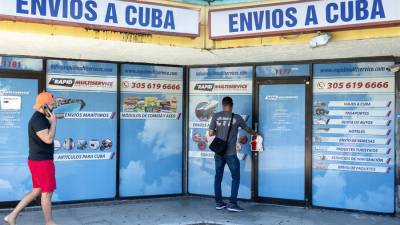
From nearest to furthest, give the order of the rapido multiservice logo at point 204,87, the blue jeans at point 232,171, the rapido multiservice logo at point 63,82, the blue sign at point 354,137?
the blue sign at point 354,137 < the blue jeans at point 232,171 < the rapido multiservice logo at point 63,82 < the rapido multiservice logo at point 204,87

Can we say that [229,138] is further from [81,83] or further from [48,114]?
[48,114]

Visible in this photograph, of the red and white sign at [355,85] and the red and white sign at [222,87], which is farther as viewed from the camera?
the red and white sign at [222,87]

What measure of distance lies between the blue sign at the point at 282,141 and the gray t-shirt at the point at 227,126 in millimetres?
738

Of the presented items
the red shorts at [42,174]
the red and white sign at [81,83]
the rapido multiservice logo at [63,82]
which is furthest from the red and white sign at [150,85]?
the red shorts at [42,174]

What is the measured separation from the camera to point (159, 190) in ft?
28.0

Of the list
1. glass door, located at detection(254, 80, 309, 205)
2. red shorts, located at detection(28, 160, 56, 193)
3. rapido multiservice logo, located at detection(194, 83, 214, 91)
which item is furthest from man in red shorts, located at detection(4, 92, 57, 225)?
glass door, located at detection(254, 80, 309, 205)

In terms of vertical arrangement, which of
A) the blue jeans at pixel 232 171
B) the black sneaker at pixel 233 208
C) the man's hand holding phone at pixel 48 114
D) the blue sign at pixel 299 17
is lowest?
the black sneaker at pixel 233 208

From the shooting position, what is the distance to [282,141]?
8.03 meters

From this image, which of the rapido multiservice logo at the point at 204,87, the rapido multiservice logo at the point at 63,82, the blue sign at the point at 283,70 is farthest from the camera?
the rapido multiservice logo at the point at 204,87

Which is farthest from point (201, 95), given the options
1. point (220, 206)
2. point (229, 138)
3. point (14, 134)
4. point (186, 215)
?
point (14, 134)

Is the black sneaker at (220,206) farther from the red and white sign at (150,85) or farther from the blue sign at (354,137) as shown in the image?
the red and white sign at (150,85)

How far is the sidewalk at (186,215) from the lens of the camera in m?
6.91

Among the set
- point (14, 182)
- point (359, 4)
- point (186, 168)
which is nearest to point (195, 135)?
point (186, 168)

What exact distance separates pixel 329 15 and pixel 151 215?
3779 millimetres
